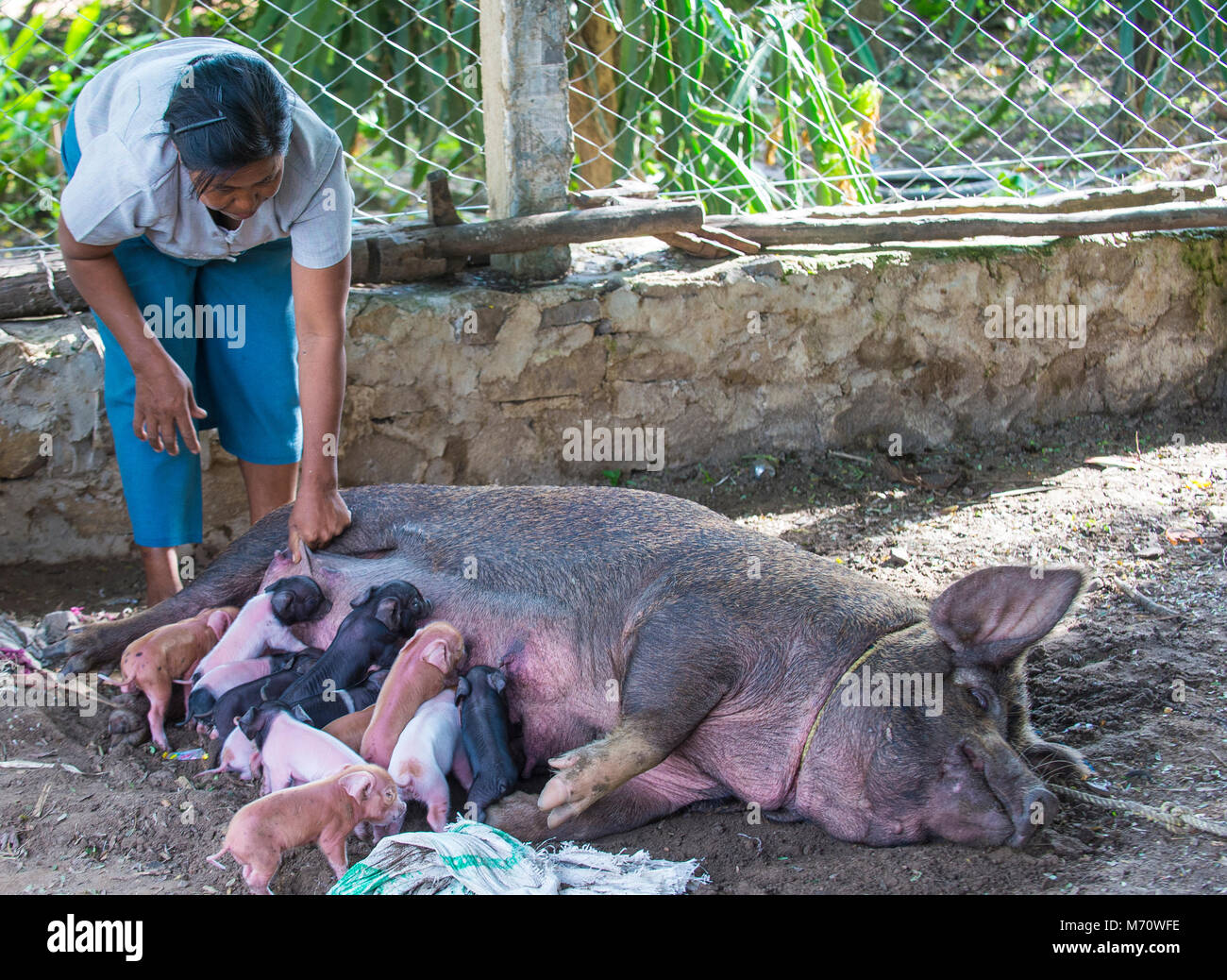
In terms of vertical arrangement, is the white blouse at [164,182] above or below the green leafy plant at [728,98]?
below

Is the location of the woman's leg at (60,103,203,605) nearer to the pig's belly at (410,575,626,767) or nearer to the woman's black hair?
the woman's black hair

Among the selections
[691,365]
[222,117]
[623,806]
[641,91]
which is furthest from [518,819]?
[641,91]

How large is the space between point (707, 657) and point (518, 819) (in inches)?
24.5

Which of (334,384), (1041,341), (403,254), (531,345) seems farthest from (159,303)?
(1041,341)

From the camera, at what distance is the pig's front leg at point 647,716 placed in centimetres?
250

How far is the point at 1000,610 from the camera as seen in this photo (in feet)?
8.59

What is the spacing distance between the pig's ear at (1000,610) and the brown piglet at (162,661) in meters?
2.07

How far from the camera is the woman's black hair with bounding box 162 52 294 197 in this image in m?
2.49

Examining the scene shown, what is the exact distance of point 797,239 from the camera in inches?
193

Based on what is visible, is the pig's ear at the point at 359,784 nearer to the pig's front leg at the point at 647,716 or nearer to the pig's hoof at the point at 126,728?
the pig's front leg at the point at 647,716

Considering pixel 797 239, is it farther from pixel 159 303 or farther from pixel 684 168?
pixel 159 303

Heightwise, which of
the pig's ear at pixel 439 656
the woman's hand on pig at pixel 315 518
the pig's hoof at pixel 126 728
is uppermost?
the woman's hand on pig at pixel 315 518

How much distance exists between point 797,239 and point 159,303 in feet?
9.14

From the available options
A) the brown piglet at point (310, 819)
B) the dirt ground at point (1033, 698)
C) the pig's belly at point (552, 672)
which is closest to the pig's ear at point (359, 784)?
the brown piglet at point (310, 819)
